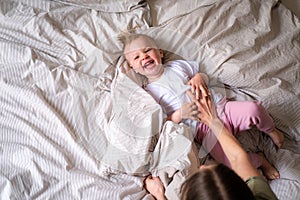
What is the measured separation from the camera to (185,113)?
1246 mm

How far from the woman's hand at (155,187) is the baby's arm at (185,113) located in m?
0.21

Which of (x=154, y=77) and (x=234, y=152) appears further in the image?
(x=154, y=77)

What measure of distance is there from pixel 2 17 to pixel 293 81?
1.19 metres

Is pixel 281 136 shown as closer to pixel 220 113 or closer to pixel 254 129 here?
pixel 254 129

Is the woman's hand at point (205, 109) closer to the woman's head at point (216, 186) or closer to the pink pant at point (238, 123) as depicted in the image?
the pink pant at point (238, 123)

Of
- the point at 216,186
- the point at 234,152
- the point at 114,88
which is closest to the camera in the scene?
the point at 216,186

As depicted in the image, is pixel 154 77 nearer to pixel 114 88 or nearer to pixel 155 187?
pixel 114 88

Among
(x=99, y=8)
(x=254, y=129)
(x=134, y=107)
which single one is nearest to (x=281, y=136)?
(x=254, y=129)

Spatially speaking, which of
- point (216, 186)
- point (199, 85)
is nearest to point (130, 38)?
point (199, 85)

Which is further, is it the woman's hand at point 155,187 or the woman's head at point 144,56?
the woman's head at point 144,56

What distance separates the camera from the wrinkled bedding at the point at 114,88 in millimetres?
1165

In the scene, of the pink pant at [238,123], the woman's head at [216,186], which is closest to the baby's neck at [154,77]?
the pink pant at [238,123]

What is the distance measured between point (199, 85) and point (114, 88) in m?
0.31

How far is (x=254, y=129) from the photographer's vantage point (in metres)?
1.33
